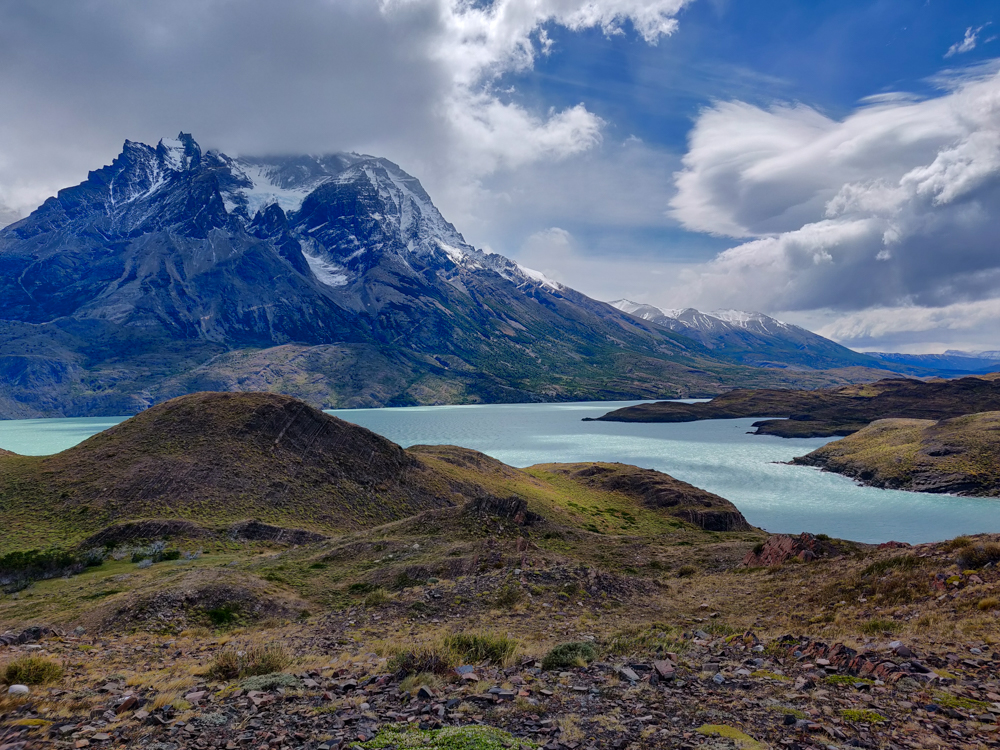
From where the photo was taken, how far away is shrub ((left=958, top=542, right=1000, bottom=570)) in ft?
66.9

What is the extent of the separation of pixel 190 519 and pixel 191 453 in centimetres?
1467

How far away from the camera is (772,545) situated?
34750mm

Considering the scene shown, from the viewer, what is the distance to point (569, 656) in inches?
618

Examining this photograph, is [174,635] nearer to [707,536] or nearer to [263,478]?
[263,478]

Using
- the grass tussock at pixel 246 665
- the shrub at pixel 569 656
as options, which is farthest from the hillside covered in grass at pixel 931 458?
the grass tussock at pixel 246 665

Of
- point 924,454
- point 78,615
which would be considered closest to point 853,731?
point 78,615

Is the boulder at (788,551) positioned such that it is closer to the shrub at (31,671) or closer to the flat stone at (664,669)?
the flat stone at (664,669)

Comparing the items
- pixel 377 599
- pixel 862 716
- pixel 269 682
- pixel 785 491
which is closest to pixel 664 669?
pixel 862 716

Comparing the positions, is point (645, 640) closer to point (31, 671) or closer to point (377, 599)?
Answer: point (377, 599)

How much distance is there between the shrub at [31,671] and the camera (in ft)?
47.4

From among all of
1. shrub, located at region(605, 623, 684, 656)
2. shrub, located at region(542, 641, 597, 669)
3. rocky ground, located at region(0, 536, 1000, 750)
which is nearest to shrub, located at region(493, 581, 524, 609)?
rocky ground, located at region(0, 536, 1000, 750)

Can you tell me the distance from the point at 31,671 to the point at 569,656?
51.7ft

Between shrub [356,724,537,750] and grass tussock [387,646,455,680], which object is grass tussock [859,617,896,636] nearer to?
shrub [356,724,537,750]

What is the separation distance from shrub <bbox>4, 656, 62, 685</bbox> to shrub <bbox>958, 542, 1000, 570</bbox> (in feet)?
107
